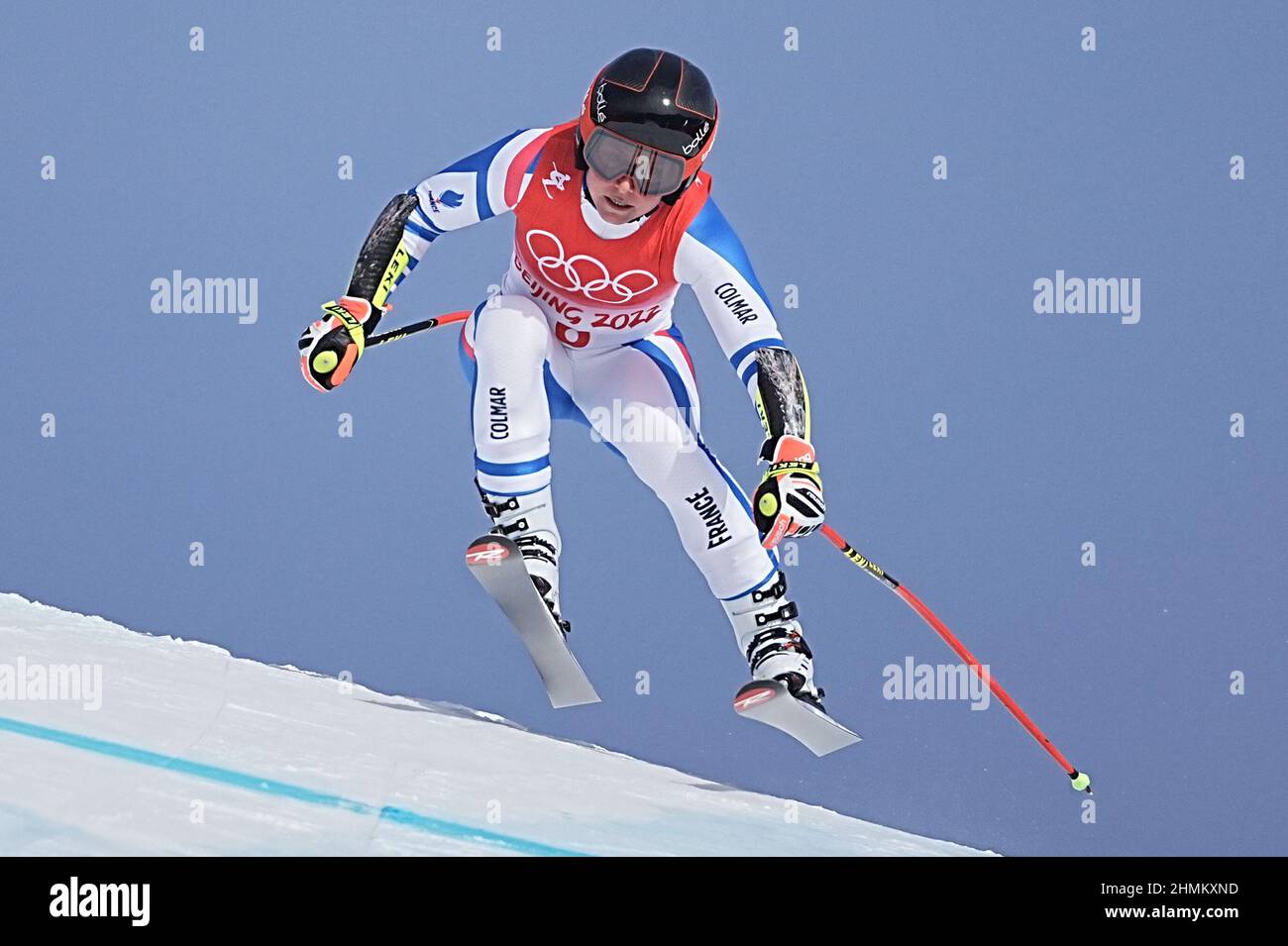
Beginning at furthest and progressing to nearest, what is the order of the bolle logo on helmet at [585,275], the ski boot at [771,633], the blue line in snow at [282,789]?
the ski boot at [771,633]
the bolle logo on helmet at [585,275]
the blue line in snow at [282,789]

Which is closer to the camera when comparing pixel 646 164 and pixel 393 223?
pixel 646 164

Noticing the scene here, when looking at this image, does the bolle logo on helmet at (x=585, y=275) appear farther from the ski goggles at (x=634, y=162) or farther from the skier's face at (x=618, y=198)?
the ski goggles at (x=634, y=162)

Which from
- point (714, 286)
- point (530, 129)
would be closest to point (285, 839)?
point (714, 286)

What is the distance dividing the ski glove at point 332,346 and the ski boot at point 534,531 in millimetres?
514

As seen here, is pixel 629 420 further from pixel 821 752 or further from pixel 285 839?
pixel 285 839

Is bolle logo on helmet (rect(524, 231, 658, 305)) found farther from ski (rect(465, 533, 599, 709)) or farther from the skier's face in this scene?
ski (rect(465, 533, 599, 709))

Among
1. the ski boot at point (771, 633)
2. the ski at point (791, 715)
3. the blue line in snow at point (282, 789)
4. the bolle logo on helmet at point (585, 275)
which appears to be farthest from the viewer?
the ski boot at point (771, 633)

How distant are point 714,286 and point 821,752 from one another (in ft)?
4.41

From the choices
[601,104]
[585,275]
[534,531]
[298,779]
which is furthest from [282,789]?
[601,104]

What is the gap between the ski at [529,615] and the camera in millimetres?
3922

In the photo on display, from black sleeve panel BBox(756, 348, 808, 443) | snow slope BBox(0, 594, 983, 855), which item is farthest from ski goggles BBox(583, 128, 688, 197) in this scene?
snow slope BBox(0, 594, 983, 855)

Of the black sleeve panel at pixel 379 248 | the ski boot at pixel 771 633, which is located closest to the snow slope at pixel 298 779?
the ski boot at pixel 771 633

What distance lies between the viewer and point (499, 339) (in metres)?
4.13
